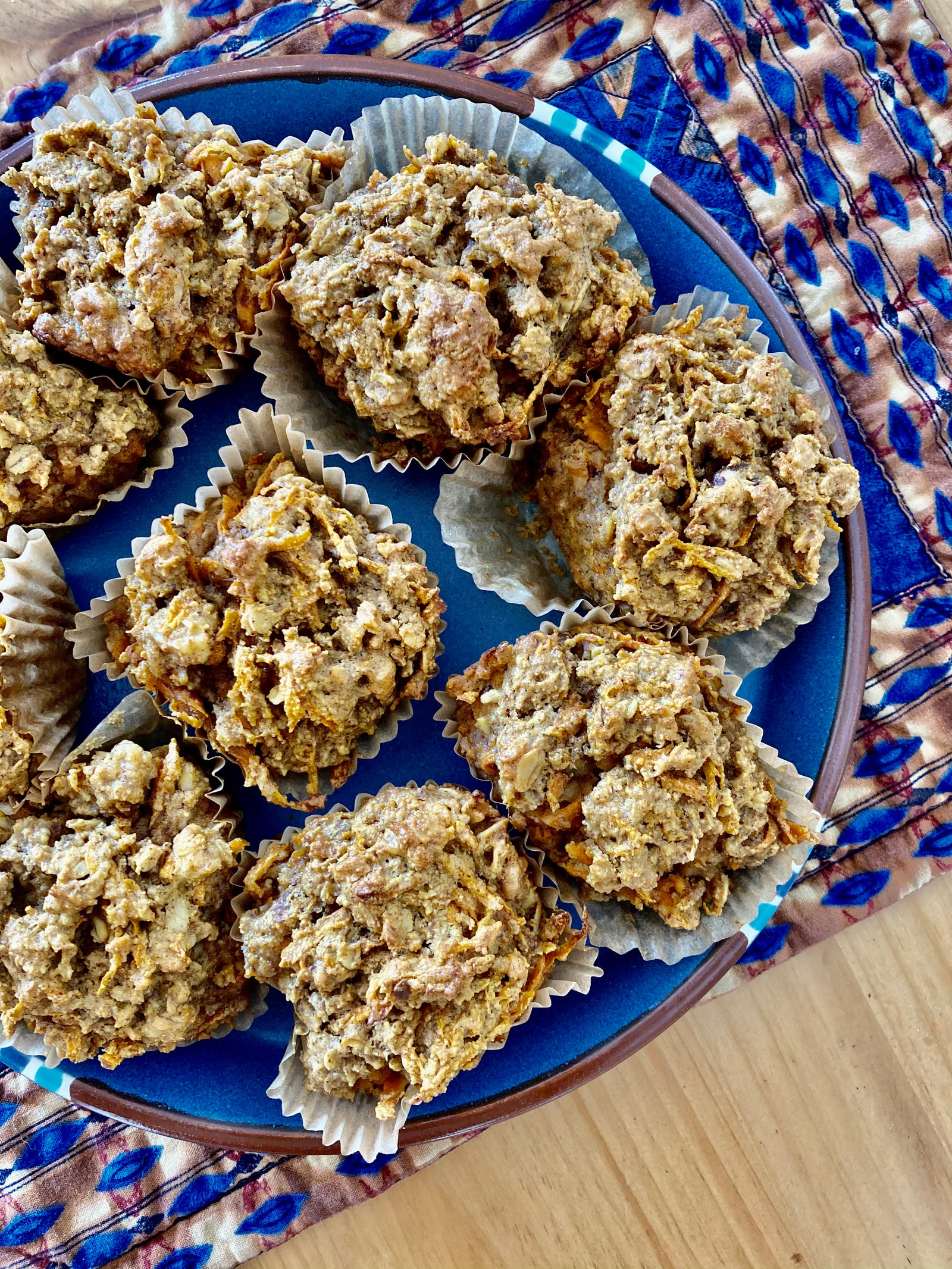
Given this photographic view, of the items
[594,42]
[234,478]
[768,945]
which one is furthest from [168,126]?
[768,945]

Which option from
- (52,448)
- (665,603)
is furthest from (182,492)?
(665,603)

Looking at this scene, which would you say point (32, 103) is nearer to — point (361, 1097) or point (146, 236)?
point (146, 236)

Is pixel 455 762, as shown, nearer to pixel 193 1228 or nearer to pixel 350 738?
pixel 350 738

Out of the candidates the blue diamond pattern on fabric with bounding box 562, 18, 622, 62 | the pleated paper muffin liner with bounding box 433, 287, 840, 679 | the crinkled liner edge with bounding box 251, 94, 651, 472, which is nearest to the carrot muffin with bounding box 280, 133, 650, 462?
the crinkled liner edge with bounding box 251, 94, 651, 472

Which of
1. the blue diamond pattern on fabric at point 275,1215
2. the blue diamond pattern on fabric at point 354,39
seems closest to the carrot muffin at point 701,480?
the blue diamond pattern on fabric at point 354,39

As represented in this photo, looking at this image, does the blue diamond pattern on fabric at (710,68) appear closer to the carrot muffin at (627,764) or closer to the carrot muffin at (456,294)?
the carrot muffin at (456,294)

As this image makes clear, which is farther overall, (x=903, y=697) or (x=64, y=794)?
(x=903, y=697)
